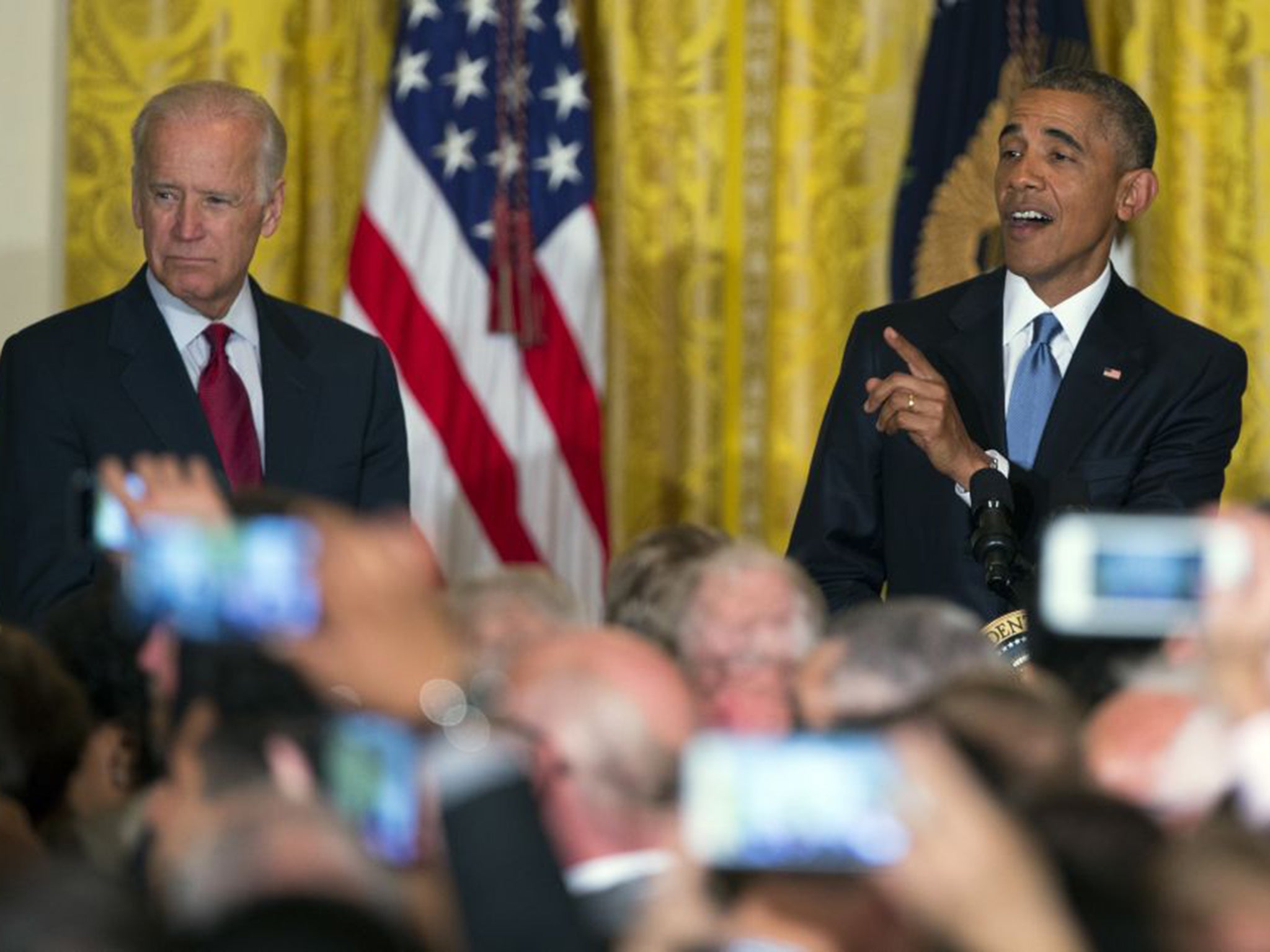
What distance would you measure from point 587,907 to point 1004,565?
1.46m

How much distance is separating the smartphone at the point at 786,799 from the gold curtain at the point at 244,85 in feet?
13.4

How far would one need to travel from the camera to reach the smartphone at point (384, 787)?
194cm

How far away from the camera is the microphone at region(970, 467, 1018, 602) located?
11.0 ft

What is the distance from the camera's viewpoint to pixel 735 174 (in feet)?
19.7

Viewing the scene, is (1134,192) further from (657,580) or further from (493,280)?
(493,280)

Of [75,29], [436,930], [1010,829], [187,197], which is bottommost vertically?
[436,930]

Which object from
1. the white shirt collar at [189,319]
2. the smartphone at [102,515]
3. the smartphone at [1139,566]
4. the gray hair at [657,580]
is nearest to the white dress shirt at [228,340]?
the white shirt collar at [189,319]

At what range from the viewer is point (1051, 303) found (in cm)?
433

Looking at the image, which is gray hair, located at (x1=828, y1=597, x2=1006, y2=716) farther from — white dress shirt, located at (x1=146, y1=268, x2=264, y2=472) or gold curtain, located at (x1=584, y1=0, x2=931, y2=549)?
gold curtain, located at (x1=584, y1=0, x2=931, y2=549)

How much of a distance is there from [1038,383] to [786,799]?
2504mm

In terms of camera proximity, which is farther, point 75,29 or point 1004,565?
point 75,29

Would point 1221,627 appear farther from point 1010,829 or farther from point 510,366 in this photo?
point 510,366

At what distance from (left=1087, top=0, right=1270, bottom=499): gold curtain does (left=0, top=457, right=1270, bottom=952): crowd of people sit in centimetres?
334

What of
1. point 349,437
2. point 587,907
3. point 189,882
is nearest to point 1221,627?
point 587,907
